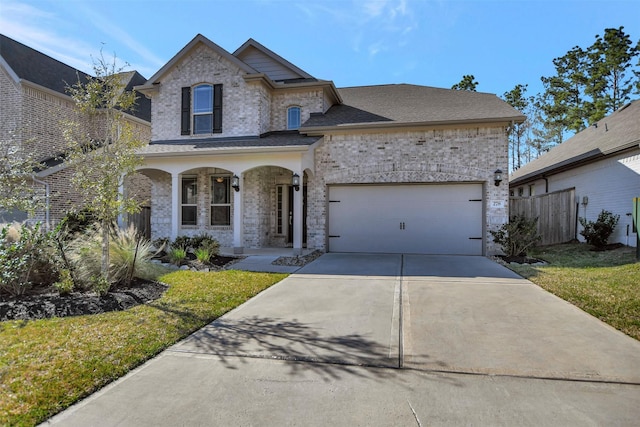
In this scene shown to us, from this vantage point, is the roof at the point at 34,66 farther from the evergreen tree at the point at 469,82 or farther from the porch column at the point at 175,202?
the evergreen tree at the point at 469,82

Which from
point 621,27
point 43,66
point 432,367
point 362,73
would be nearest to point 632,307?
point 432,367

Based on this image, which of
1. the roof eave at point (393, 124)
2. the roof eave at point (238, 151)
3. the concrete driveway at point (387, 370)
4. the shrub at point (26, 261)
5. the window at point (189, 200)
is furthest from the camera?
the window at point (189, 200)

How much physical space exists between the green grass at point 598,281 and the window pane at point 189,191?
10298mm

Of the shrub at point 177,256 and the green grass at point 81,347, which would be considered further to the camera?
the shrub at point 177,256

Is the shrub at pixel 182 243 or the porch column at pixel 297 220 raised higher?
the porch column at pixel 297 220

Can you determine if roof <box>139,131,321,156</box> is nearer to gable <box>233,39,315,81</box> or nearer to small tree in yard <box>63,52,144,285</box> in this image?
gable <box>233,39,315,81</box>

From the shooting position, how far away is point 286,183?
43.0ft

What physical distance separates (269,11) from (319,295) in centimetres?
778

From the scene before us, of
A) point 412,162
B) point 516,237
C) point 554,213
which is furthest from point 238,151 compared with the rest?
point 554,213

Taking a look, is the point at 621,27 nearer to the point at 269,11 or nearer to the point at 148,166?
the point at 269,11

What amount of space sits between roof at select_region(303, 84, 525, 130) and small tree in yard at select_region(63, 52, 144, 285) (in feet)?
20.9

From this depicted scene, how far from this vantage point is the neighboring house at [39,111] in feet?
43.0

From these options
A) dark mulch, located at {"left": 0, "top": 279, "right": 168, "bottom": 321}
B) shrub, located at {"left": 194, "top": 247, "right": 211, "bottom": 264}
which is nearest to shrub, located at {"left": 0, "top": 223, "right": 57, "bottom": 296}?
dark mulch, located at {"left": 0, "top": 279, "right": 168, "bottom": 321}

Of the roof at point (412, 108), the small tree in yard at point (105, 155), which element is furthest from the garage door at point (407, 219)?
the small tree in yard at point (105, 155)
